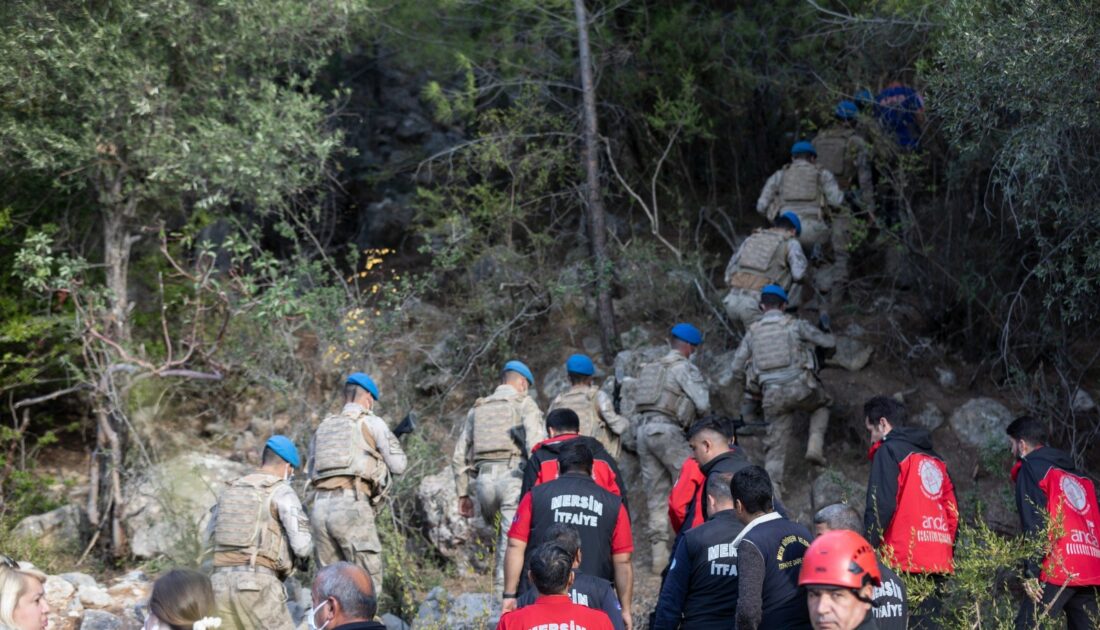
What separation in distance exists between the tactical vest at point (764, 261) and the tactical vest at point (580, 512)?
4.62 meters

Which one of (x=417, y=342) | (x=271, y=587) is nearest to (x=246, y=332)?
(x=417, y=342)

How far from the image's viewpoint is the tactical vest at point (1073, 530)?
20.3 feet

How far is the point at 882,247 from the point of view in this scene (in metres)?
11.9

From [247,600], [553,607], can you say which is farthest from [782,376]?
[553,607]

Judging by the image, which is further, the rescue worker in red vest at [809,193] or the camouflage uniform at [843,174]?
the camouflage uniform at [843,174]

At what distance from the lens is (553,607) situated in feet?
15.0

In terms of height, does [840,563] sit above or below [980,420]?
above

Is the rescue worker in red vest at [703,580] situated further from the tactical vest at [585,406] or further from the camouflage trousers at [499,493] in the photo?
the tactical vest at [585,406]

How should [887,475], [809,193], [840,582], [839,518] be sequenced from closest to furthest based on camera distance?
1. [840,582]
2. [839,518]
3. [887,475]
4. [809,193]

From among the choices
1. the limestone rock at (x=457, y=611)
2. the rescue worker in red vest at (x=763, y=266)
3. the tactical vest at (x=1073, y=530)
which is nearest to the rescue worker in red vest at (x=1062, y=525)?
the tactical vest at (x=1073, y=530)

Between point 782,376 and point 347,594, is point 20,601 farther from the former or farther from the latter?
point 782,376

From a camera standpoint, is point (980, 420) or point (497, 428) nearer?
point (497, 428)

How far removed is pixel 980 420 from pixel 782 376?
2101mm

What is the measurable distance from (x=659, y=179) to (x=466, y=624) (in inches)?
282
